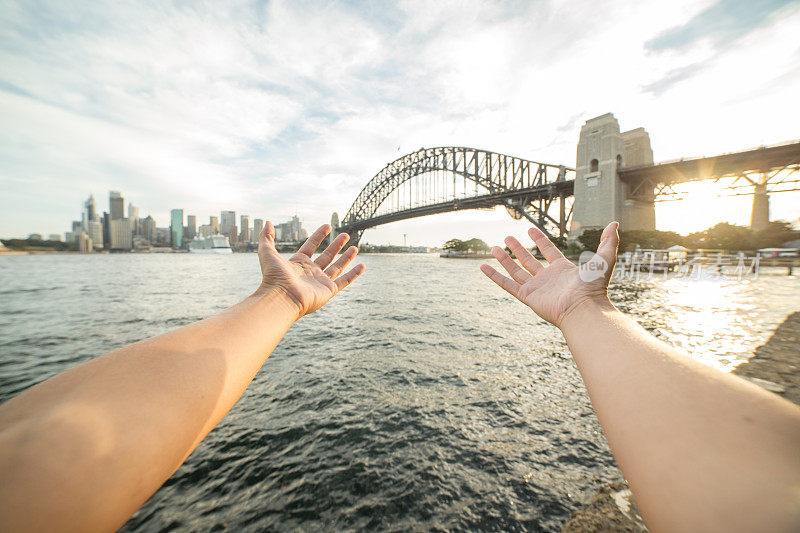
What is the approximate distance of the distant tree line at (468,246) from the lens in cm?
7544

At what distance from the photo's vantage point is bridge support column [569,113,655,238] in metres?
24.3

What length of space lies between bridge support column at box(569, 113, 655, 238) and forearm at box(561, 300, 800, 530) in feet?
92.4

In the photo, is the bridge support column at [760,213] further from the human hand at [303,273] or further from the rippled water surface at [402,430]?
the human hand at [303,273]

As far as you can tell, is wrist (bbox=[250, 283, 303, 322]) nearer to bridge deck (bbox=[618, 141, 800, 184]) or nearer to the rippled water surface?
the rippled water surface

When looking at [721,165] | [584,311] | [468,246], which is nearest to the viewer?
[584,311]

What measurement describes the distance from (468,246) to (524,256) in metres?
75.5

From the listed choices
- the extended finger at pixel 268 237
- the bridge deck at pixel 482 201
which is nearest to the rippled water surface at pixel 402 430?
the extended finger at pixel 268 237

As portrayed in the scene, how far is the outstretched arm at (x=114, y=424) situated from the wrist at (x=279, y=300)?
0.22m

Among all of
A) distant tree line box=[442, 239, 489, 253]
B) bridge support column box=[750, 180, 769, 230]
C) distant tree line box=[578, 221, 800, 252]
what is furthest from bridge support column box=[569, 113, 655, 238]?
distant tree line box=[442, 239, 489, 253]

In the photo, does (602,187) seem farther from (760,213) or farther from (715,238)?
(760,213)

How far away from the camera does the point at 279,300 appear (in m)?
1.51

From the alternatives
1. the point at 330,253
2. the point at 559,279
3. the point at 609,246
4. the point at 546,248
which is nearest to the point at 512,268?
the point at 546,248

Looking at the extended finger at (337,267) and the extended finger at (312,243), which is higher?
the extended finger at (312,243)

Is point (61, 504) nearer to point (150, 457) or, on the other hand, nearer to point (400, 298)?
point (150, 457)
